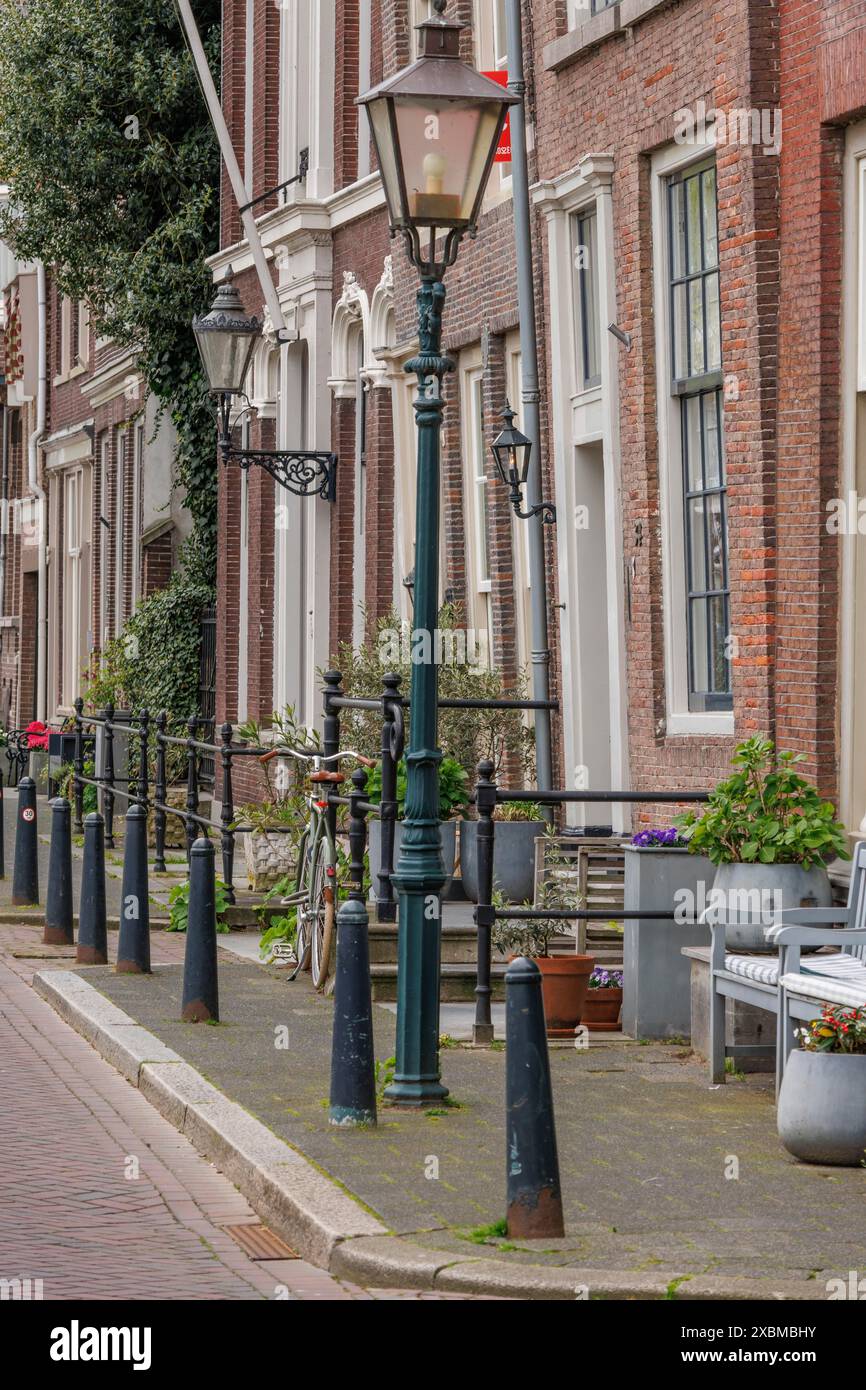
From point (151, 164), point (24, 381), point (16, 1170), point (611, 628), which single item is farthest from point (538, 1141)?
point (24, 381)

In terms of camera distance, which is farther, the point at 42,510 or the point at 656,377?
the point at 42,510

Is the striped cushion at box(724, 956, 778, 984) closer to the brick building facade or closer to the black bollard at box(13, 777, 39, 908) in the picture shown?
the brick building facade

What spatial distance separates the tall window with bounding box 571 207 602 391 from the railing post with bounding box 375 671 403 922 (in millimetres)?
3088

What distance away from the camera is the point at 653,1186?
716 centimetres

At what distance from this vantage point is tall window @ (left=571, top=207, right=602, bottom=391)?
14.0m

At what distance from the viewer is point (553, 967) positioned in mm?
10453

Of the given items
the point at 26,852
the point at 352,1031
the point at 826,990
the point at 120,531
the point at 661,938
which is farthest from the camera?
the point at 120,531

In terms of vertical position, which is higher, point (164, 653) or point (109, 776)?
point (164, 653)

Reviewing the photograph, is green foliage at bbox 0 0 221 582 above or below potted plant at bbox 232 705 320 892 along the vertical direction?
above

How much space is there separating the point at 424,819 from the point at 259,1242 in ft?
7.37

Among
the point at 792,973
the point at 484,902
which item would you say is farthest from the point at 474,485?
the point at 792,973

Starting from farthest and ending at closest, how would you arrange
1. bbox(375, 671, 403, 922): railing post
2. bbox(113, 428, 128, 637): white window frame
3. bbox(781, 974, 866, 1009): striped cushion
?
1. bbox(113, 428, 128, 637): white window frame
2. bbox(375, 671, 403, 922): railing post
3. bbox(781, 974, 866, 1009): striped cushion

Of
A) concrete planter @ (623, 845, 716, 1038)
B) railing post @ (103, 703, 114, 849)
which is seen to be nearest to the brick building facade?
concrete planter @ (623, 845, 716, 1038)

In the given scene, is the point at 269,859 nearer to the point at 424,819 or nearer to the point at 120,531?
the point at 424,819
